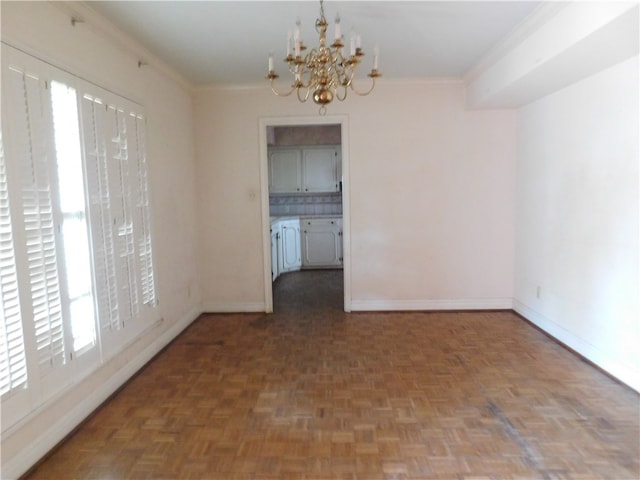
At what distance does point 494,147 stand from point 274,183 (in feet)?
12.4

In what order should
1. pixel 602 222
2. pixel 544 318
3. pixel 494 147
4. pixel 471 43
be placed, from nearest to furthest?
pixel 602 222, pixel 471 43, pixel 544 318, pixel 494 147

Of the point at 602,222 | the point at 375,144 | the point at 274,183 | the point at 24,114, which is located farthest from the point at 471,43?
the point at 274,183

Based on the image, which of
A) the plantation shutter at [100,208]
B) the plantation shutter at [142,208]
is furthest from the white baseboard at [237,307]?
the plantation shutter at [100,208]

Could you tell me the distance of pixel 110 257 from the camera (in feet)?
8.73

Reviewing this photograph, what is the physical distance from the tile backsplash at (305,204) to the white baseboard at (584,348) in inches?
146

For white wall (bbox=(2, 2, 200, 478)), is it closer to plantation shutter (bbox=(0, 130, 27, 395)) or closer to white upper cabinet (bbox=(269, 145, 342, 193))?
plantation shutter (bbox=(0, 130, 27, 395))

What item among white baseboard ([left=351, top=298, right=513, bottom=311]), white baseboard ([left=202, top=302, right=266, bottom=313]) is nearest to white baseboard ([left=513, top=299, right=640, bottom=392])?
white baseboard ([left=351, top=298, right=513, bottom=311])

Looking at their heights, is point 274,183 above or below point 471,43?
below

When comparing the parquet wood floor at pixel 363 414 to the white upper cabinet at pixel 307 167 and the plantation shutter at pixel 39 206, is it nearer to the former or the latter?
the plantation shutter at pixel 39 206

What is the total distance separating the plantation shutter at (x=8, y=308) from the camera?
1.79 m

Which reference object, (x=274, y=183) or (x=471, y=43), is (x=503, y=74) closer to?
(x=471, y=43)

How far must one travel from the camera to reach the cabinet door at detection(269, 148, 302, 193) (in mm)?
6797

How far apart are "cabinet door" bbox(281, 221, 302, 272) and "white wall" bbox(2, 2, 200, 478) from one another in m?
2.25

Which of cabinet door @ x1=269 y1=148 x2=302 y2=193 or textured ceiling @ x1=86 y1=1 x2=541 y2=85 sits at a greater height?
textured ceiling @ x1=86 y1=1 x2=541 y2=85
